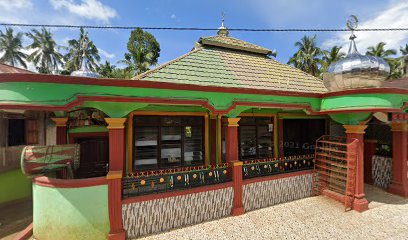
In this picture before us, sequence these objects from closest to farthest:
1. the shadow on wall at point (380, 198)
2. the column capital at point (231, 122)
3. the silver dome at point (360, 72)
Result: the column capital at point (231, 122), the silver dome at point (360, 72), the shadow on wall at point (380, 198)

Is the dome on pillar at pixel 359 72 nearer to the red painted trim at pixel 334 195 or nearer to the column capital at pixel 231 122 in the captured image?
the red painted trim at pixel 334 195

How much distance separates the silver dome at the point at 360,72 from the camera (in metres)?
6.30

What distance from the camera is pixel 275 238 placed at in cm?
508

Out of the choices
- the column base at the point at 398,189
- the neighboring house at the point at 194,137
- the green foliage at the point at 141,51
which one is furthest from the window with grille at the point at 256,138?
the green foliage at the point at 141,51

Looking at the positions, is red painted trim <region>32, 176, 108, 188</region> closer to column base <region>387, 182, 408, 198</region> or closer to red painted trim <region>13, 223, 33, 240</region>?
red painted trim <region>13, 223, 33, 240</region>

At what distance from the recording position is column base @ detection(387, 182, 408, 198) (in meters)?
7.46

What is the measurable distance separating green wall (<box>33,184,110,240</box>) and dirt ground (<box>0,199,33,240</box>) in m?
1.82

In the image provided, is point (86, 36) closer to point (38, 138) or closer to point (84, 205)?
point (38, 138)

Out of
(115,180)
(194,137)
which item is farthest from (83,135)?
(194,137)

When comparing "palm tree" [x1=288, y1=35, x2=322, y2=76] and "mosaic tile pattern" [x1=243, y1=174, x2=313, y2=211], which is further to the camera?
"palm tree" [x1=288, y1=35, x2=322, y2=76]

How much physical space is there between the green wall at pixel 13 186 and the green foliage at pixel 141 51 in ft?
57.8

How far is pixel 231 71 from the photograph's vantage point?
316 inches

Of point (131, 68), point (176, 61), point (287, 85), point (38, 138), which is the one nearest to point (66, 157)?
point (176, 61)

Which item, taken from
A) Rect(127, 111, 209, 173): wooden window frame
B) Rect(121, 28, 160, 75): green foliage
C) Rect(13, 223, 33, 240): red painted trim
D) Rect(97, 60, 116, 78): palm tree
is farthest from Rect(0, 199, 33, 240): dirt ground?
Rect(97, 60, 116, 78): palm tree
